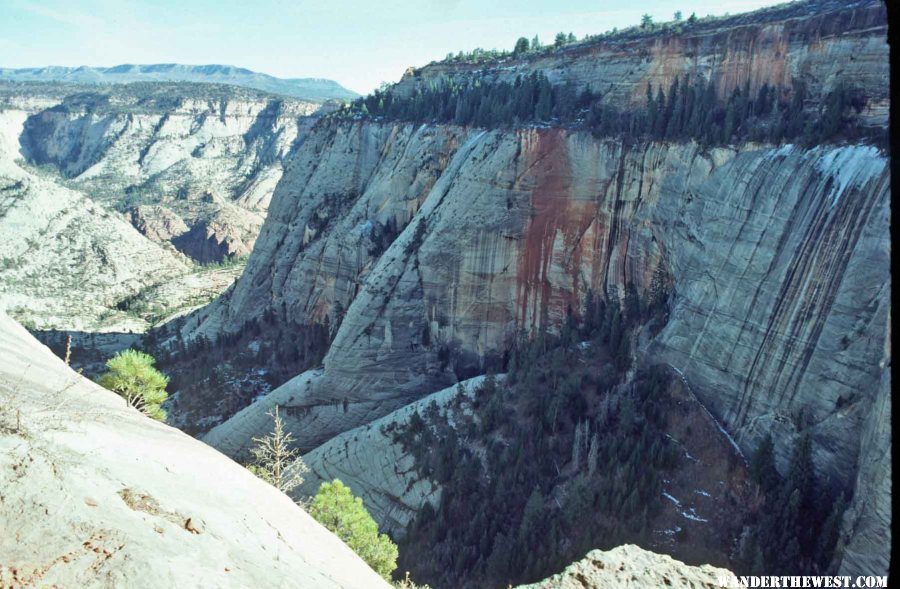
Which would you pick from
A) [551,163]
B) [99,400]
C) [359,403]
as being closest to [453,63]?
[551,163]

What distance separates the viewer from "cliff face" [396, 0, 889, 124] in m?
27.3

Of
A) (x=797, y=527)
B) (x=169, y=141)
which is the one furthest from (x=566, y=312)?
(x=169, y=141)

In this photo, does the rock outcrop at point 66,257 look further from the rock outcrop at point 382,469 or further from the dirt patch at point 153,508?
the dirt patch at point 153,508

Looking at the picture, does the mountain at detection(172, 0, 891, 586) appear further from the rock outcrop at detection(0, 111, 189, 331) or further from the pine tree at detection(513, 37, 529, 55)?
the rock outcrop at detection(0, 111, 189, 331)

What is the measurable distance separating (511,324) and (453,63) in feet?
90.0

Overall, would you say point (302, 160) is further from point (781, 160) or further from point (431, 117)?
point (781, 160)

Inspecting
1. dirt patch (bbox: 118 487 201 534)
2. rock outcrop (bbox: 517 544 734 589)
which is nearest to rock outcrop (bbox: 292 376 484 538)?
rock outcrop (bbox: 517 544 734 589)

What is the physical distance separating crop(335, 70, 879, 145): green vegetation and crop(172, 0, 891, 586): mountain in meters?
0.15

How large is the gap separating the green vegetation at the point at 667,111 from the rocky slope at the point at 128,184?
4358cm

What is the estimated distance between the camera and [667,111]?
34.1 meters

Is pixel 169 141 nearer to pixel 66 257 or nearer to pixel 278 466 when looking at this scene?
pixel 66 257

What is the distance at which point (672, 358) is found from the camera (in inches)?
1112

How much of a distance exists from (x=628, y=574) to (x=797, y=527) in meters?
Result: 12.3

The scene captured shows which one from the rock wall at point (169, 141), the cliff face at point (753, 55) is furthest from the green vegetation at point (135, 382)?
the rock wall at point (169, 141)
